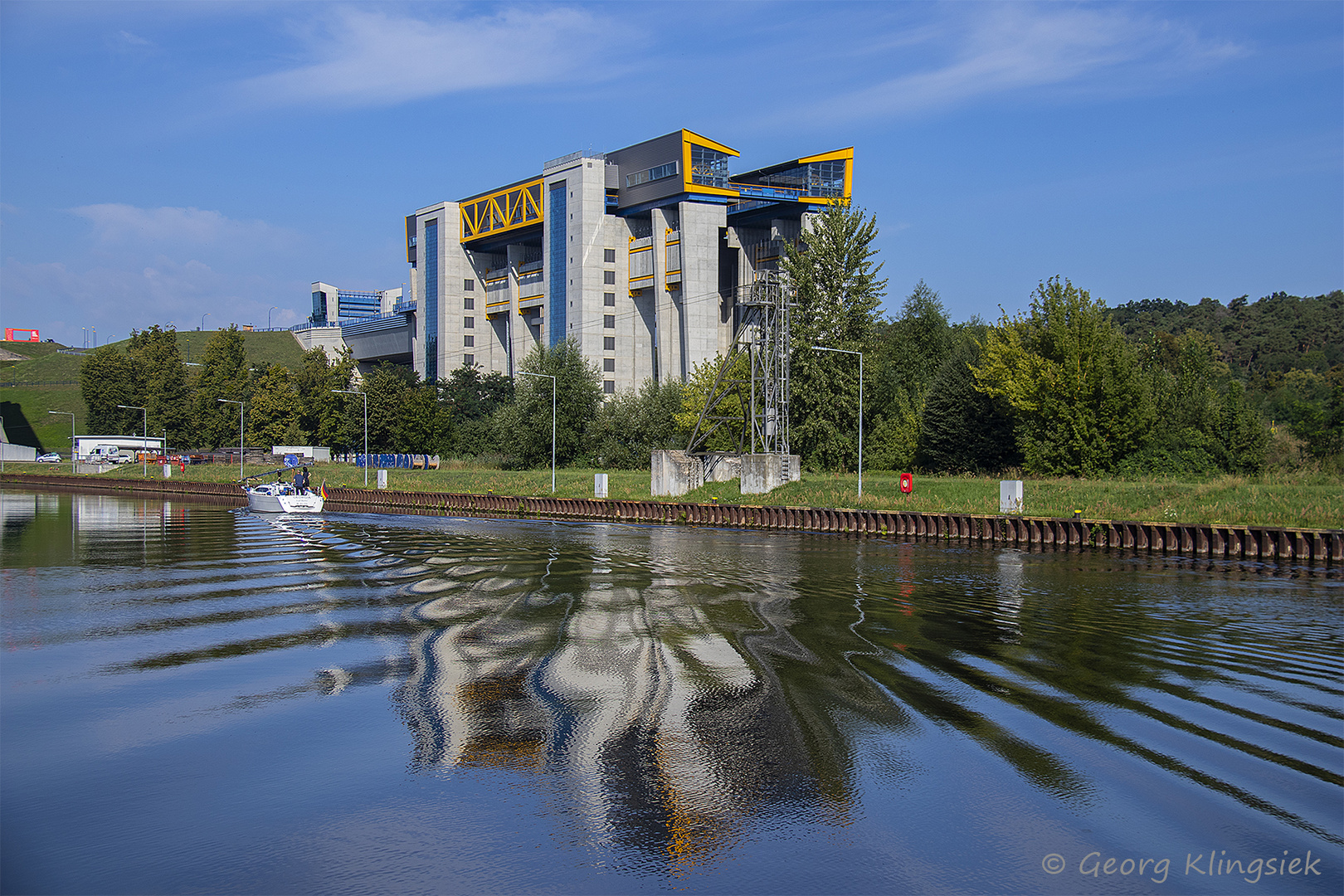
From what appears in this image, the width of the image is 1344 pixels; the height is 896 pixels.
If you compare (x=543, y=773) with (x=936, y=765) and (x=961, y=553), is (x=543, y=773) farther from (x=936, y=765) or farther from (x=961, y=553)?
(x=961, y=553)

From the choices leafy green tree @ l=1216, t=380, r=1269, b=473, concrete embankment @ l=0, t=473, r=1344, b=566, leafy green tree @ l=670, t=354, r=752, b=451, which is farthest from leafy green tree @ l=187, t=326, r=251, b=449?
leafy green tree @ l=1216, t=380, r=1269, b=473

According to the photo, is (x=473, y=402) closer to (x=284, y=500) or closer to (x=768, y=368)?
(x=284, y=500)

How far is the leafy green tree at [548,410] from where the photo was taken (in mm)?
83375

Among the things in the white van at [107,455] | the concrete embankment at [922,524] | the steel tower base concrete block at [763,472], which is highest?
the white van at [107,455]

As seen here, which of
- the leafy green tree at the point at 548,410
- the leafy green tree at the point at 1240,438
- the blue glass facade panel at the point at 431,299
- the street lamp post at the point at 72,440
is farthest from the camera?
the street lamp post at the point at 72,440

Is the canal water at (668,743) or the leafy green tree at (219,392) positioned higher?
the leafy green tree at (219,392)

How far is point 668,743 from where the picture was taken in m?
9.82

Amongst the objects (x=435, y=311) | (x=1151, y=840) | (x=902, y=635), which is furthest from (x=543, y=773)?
(x=435, y=311)

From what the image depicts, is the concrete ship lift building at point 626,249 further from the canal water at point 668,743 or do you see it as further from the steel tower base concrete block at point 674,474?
the canal water at point 668,743

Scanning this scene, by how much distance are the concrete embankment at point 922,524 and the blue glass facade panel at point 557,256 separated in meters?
33.4

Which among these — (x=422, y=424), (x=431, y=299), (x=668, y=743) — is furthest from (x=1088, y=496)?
(x=431, y=299)

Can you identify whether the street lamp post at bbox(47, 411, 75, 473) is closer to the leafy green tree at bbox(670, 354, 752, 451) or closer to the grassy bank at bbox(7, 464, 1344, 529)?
the grassy bank at bbox(7, 464, 1344, 529)

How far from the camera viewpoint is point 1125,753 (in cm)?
958

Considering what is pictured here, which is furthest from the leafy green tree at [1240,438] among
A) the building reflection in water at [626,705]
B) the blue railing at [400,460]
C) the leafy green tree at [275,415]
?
the leafy green tree at [275,415]
